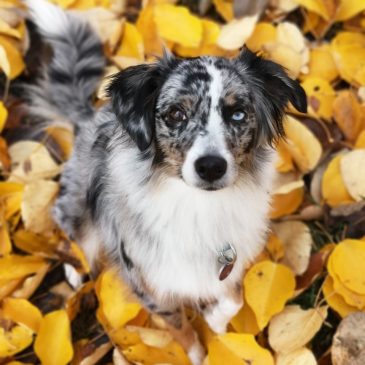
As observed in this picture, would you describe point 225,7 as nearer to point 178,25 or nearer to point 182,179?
point 178,25

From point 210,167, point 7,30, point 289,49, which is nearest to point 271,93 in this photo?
point 210,167

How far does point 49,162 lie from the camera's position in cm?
261

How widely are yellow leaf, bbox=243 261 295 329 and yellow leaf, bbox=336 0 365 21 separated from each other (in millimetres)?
1368

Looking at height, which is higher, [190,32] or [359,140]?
[190,32]

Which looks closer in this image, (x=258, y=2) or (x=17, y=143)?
(x=17, y=143)

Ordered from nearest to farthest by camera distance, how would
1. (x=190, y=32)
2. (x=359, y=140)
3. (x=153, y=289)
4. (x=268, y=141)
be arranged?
(x=268, y=141) → (x=153, y=289) → (x=359, y=140) → (x=190, y=32)

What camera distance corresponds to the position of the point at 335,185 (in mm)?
2516

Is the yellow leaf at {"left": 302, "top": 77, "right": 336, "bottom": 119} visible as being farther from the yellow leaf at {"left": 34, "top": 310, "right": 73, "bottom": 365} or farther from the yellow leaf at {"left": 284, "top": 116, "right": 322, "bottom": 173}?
the yellow leaf at {"left": 34, "top": 310, "right": 73, "bottom": 365}

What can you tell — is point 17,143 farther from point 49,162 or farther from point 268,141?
point 268,141

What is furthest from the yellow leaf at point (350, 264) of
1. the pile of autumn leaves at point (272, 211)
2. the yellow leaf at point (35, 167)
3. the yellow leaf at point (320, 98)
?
the yellow leaf at point (35, 167)

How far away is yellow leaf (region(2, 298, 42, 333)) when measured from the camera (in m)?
2.25

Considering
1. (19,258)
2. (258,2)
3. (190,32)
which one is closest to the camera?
(19,258)

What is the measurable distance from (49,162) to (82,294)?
0.61 m

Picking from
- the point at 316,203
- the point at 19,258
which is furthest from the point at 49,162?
the point at 316,203
